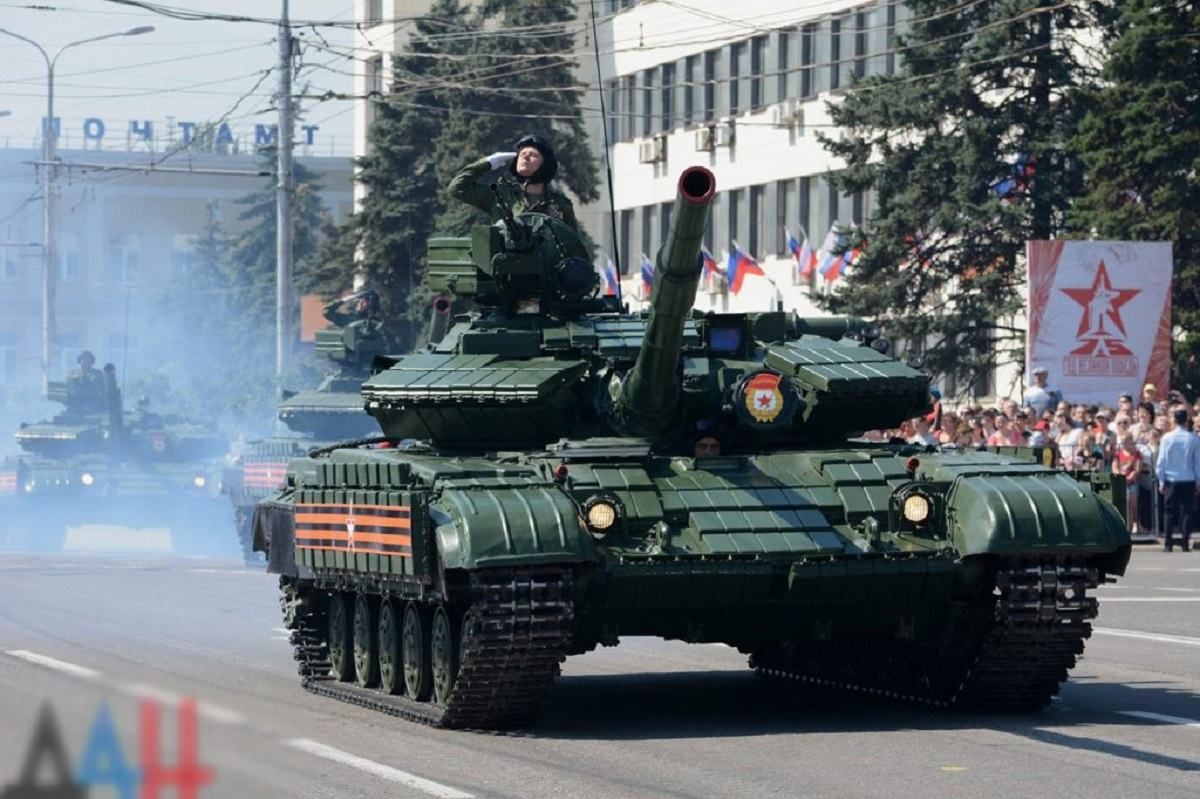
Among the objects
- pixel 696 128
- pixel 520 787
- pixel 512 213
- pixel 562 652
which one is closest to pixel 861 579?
pixel 562 652

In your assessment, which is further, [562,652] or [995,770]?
[562,652]

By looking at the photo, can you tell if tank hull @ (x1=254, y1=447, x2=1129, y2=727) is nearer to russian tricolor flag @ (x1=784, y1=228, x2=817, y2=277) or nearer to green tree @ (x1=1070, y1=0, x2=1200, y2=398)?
green tree @ (x1=1070, y1=0, x2=1200, y2=398)

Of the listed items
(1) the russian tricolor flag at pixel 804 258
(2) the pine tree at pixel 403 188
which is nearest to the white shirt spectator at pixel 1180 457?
(1) the russian tricolor flag at pixel 804 258

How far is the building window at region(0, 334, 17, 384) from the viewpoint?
70.7 m

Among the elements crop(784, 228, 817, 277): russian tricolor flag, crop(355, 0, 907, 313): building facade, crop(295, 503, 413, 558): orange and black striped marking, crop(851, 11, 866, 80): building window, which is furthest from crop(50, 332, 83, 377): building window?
crop(295, 503, 413, 558): orange and black striped marking

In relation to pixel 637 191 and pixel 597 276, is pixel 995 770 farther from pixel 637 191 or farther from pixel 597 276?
pixel 637 191

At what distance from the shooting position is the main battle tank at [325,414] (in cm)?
2850

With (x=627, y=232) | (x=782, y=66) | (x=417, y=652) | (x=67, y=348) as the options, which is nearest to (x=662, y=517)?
(x=417, y=652)

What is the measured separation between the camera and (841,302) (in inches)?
1543

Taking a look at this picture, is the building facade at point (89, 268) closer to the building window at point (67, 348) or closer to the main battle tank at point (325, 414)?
the building window at point (67, 348)

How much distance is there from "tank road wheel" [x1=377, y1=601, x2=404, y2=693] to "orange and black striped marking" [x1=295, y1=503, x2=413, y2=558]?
0.44 m

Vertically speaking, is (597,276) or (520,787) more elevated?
(597,276)

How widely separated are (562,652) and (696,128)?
43.2m

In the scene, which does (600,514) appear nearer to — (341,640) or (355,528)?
(355,528)
